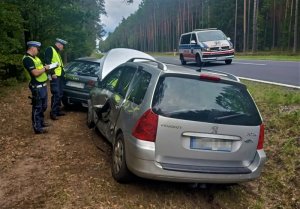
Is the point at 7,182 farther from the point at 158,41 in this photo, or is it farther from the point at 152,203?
the point at 158,41

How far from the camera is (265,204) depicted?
18.2 feet

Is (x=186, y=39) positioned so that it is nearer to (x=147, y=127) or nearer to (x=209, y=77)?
(x=209, y=77)

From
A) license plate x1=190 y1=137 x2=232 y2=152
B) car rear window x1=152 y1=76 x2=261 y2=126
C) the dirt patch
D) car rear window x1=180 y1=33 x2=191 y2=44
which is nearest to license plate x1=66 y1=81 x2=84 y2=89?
the dirt patch

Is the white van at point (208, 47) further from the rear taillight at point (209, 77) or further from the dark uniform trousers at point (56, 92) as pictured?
the rear taillight at point (209, 77)

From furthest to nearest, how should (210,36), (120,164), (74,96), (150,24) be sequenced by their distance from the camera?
1. (150,24)
2. (210,36)
3. (74,96)
4. (120,164)

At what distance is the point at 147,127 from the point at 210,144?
0.82 meters

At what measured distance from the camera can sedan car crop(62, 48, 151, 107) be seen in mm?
10336

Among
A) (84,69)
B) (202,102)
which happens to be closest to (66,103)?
(84,69)

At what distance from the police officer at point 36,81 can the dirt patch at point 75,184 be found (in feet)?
1.48

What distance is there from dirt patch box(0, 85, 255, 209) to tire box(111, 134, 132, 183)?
4.8 inches

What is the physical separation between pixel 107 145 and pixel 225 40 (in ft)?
53.0

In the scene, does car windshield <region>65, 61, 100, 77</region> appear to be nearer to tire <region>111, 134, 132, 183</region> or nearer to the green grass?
the green grass

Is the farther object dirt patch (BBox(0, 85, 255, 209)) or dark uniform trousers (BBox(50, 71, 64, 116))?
dark uniform trousers (BBox(50, 71, 64, 116))

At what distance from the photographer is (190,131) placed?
4699mm
